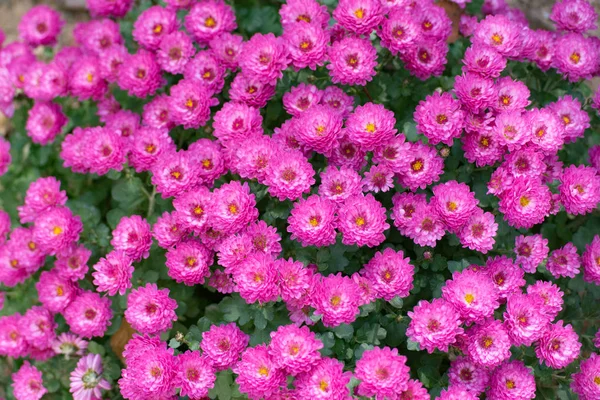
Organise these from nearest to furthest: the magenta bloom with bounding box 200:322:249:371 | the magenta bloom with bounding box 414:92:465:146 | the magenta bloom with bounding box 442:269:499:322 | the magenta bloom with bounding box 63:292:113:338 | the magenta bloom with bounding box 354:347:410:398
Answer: the magenta bloom with bounding box 354:347:410:398 < the magenta bloom with bounding box 442:269:499:322 < the magenta bloom with bounding box 200:322:249:371 < the magenta bloom with bounding box 414:92:465:146 < the magenta bloom with bounding box 63:292:113:338

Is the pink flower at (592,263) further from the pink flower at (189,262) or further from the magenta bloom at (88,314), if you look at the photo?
the magenta bloom at (88,314)

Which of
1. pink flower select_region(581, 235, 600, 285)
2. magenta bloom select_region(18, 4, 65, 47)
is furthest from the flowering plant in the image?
magenta bloom select_region(18, 4, 65, 47)

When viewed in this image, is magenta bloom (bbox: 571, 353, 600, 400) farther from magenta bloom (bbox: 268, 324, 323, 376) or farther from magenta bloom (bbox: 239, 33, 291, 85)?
magenta bloom (bbox: 239, 33, 291, 85)

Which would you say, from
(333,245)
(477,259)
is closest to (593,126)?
(477,259)

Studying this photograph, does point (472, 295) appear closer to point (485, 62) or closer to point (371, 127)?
point (371, 127)

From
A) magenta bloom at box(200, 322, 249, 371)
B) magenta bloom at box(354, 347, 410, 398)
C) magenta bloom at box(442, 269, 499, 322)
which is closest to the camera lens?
magenta bloom at box(354, 347, 410, 398)

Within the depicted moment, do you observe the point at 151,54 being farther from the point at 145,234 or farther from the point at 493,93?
the point at 493,93
